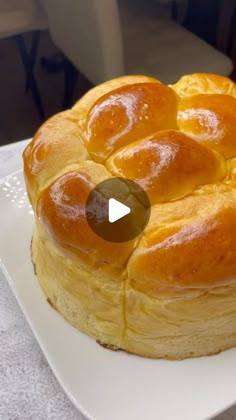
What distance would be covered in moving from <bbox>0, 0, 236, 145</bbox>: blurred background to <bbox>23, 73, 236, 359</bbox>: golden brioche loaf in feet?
3.02

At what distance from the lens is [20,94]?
7.64 feet

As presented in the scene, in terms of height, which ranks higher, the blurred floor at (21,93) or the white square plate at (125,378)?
the white square plate at (125,378)

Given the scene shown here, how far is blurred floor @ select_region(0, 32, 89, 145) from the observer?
2195 mm

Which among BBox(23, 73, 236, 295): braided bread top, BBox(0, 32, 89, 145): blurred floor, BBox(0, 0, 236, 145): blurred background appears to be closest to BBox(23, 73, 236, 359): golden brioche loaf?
BBox(23, 73, 236, 295): braided bread top

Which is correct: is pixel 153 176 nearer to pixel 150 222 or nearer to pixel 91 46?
pixel 150 222

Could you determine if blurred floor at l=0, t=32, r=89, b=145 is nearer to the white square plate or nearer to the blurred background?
the blurred background

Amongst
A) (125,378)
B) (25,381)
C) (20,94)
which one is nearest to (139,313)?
(125,378)

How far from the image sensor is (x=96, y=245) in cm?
60

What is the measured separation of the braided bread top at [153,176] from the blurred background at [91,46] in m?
0.91

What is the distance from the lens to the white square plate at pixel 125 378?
2.02ft

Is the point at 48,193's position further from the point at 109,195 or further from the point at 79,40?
the point at 79,40
